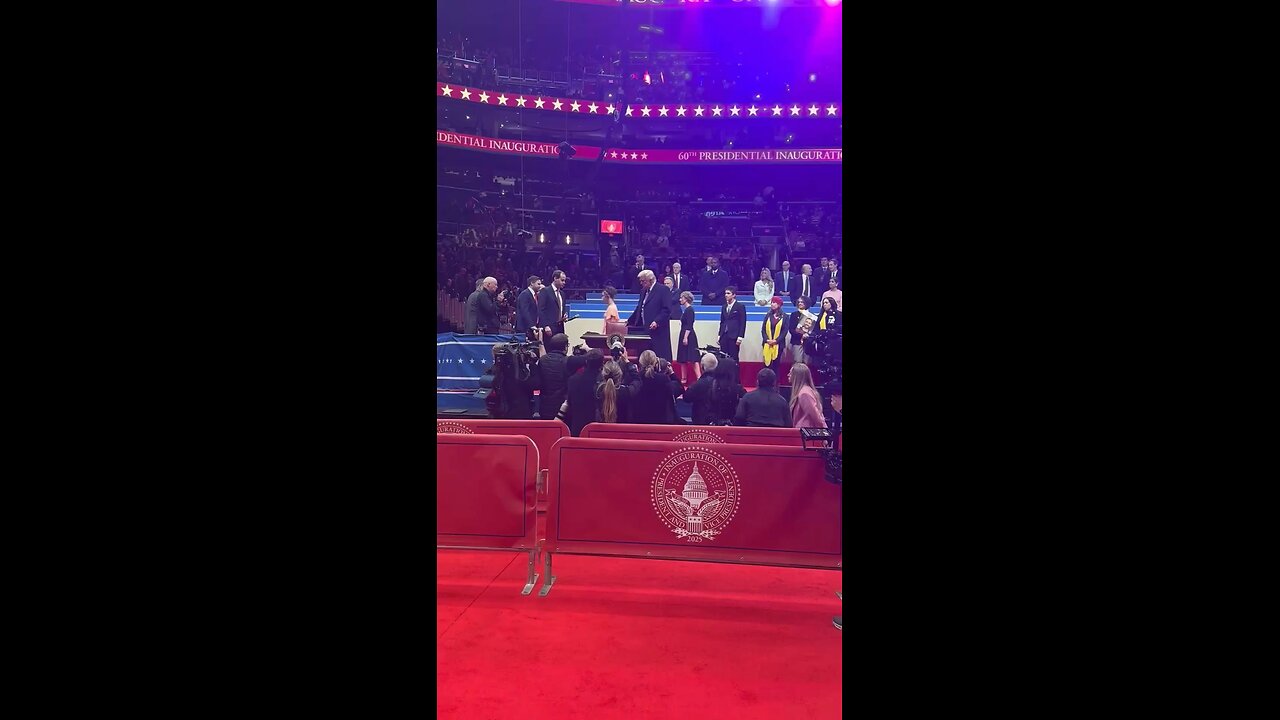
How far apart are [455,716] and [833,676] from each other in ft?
6.52

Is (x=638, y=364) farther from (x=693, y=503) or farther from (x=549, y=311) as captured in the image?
(x=693, y=503)

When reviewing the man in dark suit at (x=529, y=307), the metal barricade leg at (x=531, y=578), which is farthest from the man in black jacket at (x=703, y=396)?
the metal barricade leg at (x=531, y=578)

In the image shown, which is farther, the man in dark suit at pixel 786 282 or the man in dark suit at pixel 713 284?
the man in dark suit at pixel 786 282

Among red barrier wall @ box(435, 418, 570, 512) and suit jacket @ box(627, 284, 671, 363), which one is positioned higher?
suit jacket @ box(627, 284, 671, 363)

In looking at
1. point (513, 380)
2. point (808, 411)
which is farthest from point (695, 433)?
point (513, 380)

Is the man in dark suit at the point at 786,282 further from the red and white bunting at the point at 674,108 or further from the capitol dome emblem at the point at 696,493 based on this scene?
the capitol dome emblem at the point at 696,493

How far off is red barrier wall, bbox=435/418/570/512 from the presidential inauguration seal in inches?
40.3

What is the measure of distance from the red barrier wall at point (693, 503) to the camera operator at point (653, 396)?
9.34 feet

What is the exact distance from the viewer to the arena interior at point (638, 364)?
12.9ft

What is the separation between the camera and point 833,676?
11.8ft

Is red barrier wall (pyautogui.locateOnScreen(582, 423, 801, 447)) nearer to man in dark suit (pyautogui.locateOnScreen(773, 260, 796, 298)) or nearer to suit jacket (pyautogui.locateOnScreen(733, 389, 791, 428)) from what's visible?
suit jacket (pyautogui.locateOnScreen(733, 389, 791, 428))

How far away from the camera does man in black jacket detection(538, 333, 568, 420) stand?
820cm

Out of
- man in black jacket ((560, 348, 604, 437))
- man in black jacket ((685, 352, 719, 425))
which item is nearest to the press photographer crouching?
Answer: man in black jacket ((560, 348, 604, 437))
